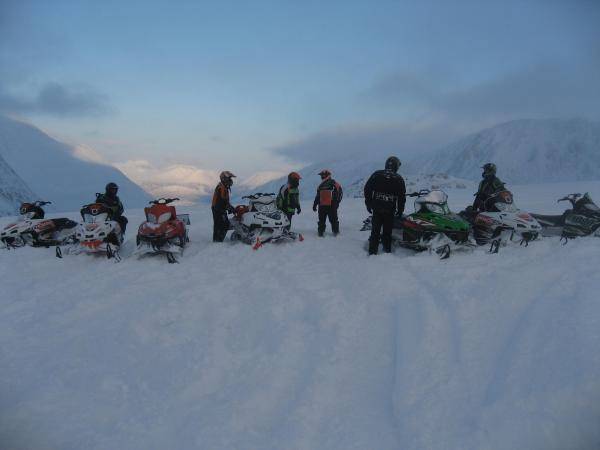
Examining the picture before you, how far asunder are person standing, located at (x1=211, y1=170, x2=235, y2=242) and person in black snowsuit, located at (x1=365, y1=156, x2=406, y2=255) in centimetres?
345

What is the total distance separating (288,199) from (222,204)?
167 centimetres

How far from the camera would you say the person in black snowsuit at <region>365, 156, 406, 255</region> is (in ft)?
24.7

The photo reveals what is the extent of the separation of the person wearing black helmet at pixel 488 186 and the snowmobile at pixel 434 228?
1.63m

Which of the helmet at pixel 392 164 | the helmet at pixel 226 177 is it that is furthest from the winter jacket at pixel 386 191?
the helmet at pixel 226 177

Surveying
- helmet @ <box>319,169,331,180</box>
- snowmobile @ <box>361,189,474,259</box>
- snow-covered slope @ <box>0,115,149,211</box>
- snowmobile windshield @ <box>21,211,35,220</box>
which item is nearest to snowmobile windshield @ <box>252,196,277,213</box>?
helmet @ <box>319,169,331,180</box>

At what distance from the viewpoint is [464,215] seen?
8945 millimetres

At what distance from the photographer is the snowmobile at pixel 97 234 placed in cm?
778

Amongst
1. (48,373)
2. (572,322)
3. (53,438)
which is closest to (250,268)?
(48,373)

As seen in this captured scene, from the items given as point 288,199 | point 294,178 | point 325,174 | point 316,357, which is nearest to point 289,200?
point 288,199

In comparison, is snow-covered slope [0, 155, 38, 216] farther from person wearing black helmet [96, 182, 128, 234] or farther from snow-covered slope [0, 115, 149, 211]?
person wearing black helmet [96, 182, 128, 234]

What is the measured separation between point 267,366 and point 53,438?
1.96m

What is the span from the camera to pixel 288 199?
956 centimetres

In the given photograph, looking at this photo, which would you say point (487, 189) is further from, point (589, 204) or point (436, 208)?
point (589, 204)

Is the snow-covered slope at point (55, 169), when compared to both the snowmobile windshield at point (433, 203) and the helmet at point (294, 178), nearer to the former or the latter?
the helmet at point (294, 178)
